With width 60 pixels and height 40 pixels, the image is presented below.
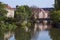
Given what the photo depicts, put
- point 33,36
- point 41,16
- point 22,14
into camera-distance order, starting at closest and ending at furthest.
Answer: point 33,36 → point 22,14 → point 41,16

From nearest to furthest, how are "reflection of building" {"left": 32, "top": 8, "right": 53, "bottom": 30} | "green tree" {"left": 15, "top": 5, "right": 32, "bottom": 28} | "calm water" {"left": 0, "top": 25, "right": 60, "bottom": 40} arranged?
"calm water" {"left": 0, "top": 25, "right": 60, "bottom": 40}
"green tree" {"left": 15, "top": 5, "right": 32, "bottom": 28}
"reflection of building" {"left": 32, "top": 8, "right": 53, "bottom": 30}

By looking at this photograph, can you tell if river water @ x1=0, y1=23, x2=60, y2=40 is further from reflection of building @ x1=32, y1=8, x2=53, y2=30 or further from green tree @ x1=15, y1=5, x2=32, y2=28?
reflection of building @ x1=32, y1=8, x2=53, y2=30

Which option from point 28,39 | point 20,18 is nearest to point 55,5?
point 20,18

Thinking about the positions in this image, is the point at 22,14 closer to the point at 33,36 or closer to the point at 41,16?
the point at 41,16

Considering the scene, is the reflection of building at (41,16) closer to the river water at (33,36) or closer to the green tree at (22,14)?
the green tree at (22,14)

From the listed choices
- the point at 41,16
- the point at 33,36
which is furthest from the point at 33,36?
the point at 41,16

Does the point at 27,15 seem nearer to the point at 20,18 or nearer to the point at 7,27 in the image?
the point at 20,18

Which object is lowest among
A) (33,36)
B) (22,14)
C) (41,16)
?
(41,16)

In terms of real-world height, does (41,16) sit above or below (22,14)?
below

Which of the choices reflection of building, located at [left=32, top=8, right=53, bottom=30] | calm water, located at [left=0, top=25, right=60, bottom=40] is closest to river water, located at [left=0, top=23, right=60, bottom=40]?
calm water, located at [left=0, top=25, right=60, bottom=40]

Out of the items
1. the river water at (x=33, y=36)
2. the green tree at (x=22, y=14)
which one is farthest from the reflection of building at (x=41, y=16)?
the river water at (x=33, y=36)

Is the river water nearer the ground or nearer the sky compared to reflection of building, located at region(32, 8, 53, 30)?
nearer the sky

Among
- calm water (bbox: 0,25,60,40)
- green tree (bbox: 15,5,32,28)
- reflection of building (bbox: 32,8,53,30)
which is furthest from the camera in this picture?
reflection of building (bbox: 32,8,53,30)

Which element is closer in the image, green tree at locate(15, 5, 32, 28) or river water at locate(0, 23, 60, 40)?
river water at locate(0, 23, 60, 40)
